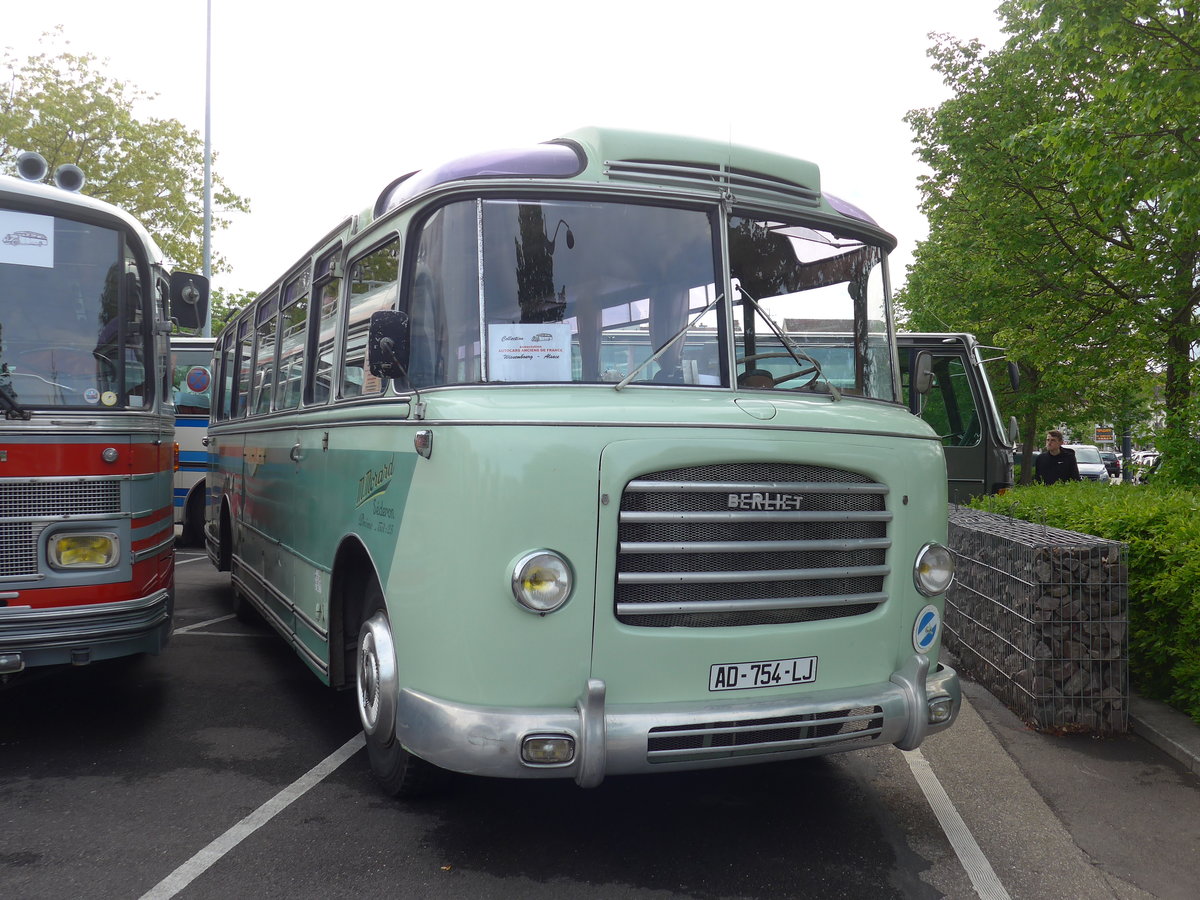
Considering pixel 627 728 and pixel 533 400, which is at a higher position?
pixel 533 400

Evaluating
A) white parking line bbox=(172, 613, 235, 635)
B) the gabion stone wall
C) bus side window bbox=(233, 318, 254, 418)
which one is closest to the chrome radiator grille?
the gabion stone wall

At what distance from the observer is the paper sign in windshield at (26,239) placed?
566 centimetres

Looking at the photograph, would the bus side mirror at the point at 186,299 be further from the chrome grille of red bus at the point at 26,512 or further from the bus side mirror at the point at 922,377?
the bus side mirror at the point at 922,377

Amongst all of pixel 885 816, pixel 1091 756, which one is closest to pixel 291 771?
pixel 885 816

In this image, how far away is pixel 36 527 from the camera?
5.45 m

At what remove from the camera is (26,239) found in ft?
18.8

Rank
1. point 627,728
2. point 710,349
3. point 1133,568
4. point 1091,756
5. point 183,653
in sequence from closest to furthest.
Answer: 1. point 627,728
2. point 710,349
3. point 1091,756
4. point 1133,568
5. point 183,653

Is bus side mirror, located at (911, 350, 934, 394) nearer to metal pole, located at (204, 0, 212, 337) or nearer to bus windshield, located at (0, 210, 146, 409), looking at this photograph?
bus windshield, located at (0, 210, 146, 409)

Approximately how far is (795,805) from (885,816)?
1.33 ft

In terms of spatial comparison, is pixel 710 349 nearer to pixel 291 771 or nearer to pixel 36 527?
pixel 291 771

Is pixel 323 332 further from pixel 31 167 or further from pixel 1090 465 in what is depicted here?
pixel 1090 465

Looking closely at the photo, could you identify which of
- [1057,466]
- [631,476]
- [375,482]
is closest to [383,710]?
[375,482]

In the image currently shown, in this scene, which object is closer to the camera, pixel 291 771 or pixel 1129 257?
pixel 291 771

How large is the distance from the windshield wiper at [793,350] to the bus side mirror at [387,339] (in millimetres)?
1485
